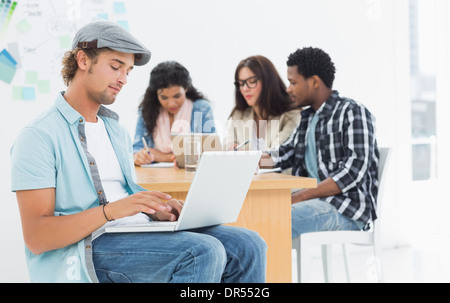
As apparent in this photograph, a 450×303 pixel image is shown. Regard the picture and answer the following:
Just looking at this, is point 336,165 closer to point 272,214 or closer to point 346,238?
point 346,238

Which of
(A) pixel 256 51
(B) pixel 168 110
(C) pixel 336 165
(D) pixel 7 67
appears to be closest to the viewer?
(C) pixel 336 165

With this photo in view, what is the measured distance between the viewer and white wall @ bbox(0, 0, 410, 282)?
2920 mm

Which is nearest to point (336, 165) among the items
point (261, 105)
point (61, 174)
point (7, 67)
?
point (261, 105)

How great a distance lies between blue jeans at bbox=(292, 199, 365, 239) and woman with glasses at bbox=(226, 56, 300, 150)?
26.9 inches

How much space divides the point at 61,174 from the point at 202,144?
87 centimetres

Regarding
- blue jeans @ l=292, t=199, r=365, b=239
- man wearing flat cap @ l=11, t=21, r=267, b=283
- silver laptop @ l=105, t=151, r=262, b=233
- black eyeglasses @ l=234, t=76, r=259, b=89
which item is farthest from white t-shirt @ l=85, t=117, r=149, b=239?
black eyeglasses @ l=234, t=76, r=259, b=89

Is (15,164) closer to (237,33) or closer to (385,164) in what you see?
(385,164)

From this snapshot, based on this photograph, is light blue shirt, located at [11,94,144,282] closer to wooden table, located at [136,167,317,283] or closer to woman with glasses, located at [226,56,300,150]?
wooden table, located at [136,167,317,283]

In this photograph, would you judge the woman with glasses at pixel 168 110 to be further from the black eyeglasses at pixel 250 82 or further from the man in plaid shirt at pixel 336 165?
the man in plaid shirt at pixel 336 165

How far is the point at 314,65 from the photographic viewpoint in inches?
99.7

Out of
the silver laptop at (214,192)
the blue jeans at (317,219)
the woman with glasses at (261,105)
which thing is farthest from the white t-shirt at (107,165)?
the woman with glasses at (261,105)

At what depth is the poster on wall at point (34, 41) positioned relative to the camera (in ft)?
9.43

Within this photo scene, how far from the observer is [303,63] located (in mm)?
2553
